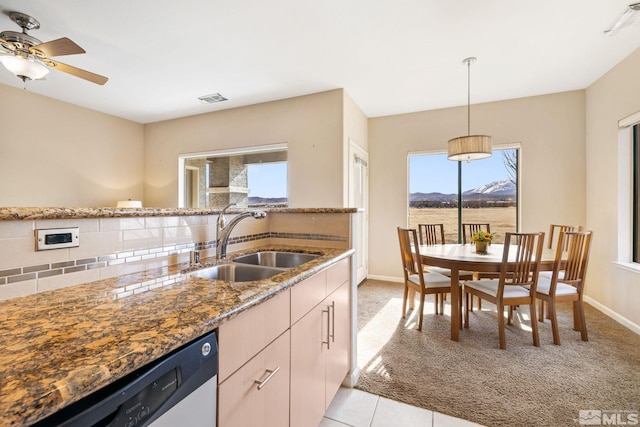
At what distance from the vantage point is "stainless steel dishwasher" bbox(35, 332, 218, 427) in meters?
0.48

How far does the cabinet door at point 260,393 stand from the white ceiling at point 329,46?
2.40 metres

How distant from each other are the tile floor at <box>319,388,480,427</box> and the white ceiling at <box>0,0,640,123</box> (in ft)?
9.20

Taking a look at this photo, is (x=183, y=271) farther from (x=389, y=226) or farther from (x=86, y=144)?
(x=86, y=144)

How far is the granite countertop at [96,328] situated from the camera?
45 cm

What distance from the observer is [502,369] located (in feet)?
6.65

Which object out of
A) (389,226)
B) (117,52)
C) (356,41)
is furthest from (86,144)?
(389,226)

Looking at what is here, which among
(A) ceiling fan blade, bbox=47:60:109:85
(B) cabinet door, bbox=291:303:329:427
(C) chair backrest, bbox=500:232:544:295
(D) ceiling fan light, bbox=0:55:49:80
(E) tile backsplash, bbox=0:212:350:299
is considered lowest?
(B) cabinet door, bbox=291:303:329:427

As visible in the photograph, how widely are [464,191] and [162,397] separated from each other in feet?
14.5

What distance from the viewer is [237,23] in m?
2.35

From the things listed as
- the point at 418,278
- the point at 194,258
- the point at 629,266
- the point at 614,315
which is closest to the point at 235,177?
the point at 418,278

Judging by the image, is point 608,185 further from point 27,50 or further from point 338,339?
point 27,50

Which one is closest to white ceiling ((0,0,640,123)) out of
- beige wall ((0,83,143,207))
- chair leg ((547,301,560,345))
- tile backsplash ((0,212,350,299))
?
beige wall ((0,83,143,207))

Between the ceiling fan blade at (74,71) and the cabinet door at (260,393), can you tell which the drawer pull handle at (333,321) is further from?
the ceiling fan blade at (74,71)

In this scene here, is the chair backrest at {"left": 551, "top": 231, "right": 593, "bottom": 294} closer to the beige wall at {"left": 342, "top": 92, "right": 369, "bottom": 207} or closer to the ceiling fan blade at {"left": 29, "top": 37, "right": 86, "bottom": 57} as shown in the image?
the beige wall at {"left": 342, "top": 92, "right": 369, "bottom": 207}
